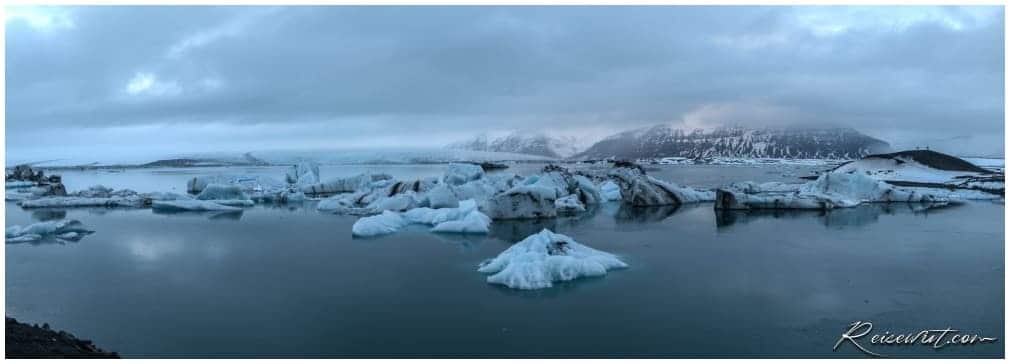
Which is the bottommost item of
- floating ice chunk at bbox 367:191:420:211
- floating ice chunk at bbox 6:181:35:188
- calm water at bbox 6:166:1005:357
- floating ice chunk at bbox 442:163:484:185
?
calm water at bbox 6:166:1005:357

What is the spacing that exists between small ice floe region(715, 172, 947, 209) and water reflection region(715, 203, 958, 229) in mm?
381

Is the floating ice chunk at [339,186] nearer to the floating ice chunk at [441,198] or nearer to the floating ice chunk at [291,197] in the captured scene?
the floating ice chunk at [291,197]

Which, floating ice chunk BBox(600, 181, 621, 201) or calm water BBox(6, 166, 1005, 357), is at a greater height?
floating ice chunk BBox(600, 181, 621, 201)

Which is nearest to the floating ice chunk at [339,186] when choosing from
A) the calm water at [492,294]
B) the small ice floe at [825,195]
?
the calm water at [492,294]

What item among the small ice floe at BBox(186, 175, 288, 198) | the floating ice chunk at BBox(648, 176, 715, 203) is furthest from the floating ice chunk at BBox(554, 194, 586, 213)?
the small ice floe at BBox(186, 175, 288, 198)

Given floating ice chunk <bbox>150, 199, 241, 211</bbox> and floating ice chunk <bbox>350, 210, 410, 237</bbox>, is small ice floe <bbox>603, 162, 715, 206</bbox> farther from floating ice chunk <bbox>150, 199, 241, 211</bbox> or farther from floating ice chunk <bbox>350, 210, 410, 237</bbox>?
floating ice chunk <bbox>150, 199, 241, 211</bbox>

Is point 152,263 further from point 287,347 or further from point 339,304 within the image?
point 287,347

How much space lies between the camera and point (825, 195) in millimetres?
18219

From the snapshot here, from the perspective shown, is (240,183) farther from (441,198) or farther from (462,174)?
(441,198)

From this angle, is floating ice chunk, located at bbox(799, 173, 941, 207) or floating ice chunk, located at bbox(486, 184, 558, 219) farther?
floating ice chunk, located at bbox(799, 173, 941, 207)

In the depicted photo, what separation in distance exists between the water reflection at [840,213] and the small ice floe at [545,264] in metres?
5.98

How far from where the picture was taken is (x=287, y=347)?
5.77m

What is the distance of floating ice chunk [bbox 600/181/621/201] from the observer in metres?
21.4

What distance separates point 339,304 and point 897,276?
271 inches
